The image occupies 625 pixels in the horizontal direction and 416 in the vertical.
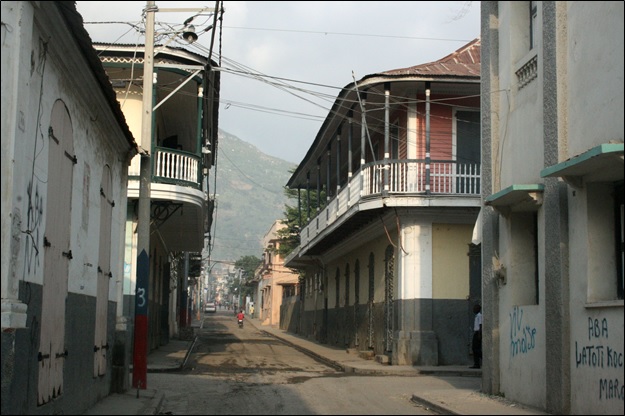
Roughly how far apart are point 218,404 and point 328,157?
18876mm

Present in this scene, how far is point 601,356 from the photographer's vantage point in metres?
10.5

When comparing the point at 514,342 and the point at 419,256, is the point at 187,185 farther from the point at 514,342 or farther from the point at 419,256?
the point at 514,342

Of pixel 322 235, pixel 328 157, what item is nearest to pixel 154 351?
pixel 322 235

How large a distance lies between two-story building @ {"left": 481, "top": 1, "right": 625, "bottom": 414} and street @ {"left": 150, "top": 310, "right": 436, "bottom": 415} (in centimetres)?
206

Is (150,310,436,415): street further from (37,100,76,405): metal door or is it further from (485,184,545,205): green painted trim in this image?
(485,184,545,205): green painted trim

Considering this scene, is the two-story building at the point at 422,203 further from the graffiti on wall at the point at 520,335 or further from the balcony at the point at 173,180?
the graffiti on wall at the point at 520,335

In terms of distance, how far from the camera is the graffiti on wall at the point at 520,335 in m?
12.9

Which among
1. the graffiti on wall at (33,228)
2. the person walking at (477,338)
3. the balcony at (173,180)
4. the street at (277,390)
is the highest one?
the balcony at (173,180)

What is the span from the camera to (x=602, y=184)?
36.3 feet

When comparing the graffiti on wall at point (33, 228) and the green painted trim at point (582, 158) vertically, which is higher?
the green painted trim at point (582, 158)

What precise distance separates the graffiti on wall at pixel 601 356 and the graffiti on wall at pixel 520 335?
1658 millimetres

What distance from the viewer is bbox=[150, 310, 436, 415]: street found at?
1299cm

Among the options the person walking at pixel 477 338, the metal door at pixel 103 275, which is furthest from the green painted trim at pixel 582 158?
the person walking at pixel 477 338

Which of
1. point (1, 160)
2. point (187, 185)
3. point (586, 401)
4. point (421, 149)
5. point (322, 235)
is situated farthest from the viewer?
point (322, 235)
